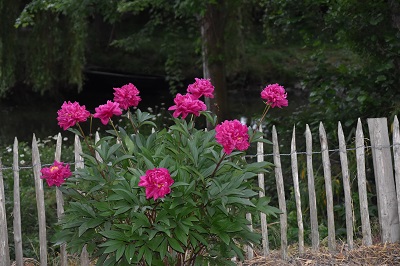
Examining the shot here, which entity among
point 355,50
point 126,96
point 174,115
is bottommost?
point 174,115

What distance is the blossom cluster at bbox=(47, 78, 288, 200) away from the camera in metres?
3.73

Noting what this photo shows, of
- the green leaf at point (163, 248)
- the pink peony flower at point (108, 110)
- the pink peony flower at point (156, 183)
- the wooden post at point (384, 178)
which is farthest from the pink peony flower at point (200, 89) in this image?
the wooden post at point (384, 178)

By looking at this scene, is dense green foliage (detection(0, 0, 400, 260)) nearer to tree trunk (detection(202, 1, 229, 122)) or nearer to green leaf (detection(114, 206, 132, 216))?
tree trunk (detection(202, 1, 229, 122))

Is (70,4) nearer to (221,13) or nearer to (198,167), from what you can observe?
(221,13)

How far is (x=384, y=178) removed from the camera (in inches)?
223

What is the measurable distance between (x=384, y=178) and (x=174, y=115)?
84.0 inches

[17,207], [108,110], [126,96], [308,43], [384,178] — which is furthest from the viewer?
[308,43]

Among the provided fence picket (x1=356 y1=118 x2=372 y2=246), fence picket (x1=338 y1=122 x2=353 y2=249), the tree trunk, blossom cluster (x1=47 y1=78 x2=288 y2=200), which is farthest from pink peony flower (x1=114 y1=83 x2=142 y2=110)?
the tree trunk

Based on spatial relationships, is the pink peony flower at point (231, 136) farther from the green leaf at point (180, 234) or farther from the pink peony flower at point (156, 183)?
the green leaf at point (180, 234)

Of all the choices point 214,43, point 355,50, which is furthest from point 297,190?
point 214,43

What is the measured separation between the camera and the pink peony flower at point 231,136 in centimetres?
387

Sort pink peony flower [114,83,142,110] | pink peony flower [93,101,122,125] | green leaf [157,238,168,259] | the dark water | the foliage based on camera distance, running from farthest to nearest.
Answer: the dark water → the foliage → pink peony flower [114,83,142,110] → pink peony flower [93,101,122,125] → green leaf [157,238,168,259]

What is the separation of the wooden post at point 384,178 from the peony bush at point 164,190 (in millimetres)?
1436

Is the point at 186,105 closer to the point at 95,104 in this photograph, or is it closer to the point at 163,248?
the point at 163,248
